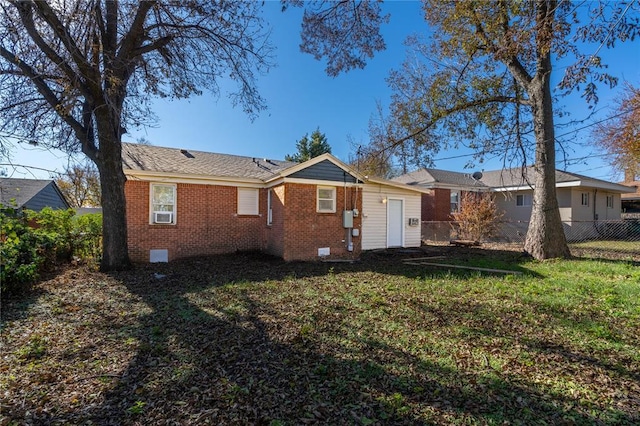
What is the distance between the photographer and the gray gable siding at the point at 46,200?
1856 cm

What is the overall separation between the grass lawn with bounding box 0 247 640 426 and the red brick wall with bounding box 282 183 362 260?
3478 mm

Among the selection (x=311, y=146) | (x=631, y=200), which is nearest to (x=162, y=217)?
(x=311, y=146)

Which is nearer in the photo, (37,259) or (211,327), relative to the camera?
(211,327)

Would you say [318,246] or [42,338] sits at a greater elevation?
[318,246]

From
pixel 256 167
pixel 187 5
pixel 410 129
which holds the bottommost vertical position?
pixel 256 167

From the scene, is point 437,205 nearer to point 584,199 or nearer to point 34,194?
point 584,199

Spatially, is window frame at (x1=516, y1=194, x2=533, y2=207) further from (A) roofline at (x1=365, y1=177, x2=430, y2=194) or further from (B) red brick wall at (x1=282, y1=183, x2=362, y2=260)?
(B) red brick wall at (x1=282, y1=183, x2=362, y2=260)

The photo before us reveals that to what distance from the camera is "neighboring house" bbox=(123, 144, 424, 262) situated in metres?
9.80

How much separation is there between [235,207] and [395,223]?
7.05m

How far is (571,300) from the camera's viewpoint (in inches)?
213

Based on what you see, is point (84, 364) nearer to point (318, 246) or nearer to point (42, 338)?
point (42, 338)

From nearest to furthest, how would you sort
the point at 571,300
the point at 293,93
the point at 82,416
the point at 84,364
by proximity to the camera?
the point at 82,416 < the point at 84,364 < the point at 571,300 < the point at 293,93

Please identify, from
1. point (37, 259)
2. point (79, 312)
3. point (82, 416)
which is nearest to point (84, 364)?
point (82, 416)

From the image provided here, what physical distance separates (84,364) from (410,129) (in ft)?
37.8
